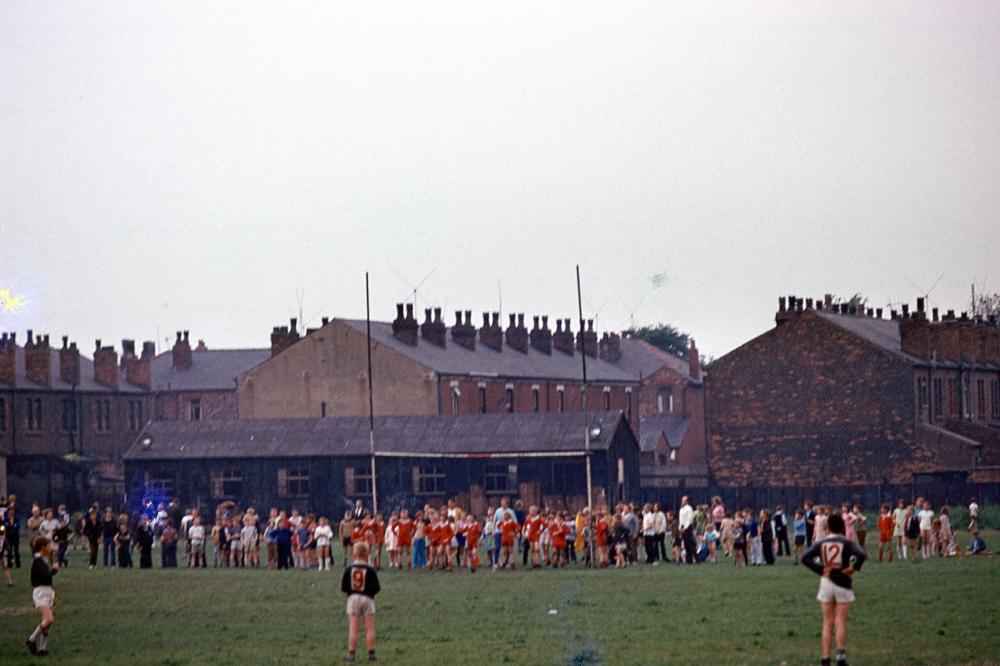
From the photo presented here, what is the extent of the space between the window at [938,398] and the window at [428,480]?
2388cm

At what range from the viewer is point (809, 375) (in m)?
87.8

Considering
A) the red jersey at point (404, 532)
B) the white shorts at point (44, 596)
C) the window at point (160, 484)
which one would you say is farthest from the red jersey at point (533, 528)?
the window at point (160, 484)

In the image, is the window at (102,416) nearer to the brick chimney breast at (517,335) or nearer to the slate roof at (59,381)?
the slate roof at (59,381)

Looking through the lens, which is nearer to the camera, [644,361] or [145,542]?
[145,542]

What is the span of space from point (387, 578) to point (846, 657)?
2447 cm

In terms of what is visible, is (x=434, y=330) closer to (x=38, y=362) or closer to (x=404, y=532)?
(x=38, y=362)

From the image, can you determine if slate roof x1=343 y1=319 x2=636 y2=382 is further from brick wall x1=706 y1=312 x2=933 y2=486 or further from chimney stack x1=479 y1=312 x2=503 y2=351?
brick wall x1=706 y1=312 x2=933 y2=486

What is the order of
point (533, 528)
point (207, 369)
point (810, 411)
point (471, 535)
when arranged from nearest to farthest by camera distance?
point (533, 528)
point (471, 535)
point (810, 411)
point (207, 369)

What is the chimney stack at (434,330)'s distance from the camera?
A: 99375 millimetres

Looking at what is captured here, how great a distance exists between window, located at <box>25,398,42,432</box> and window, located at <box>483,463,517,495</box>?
34.4 m

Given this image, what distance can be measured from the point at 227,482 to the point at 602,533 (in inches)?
1348

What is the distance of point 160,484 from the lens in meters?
82.0

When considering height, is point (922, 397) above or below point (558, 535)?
above

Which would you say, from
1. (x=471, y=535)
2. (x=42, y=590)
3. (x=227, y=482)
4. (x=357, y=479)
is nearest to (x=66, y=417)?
(x=227, y=482)
